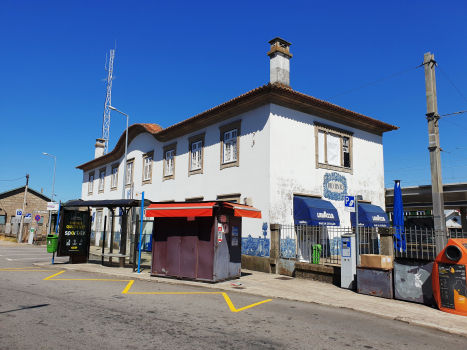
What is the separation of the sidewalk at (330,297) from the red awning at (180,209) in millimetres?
2149

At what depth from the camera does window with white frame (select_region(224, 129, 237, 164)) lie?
58.0 ft

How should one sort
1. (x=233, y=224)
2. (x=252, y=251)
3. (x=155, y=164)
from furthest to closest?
(x=155, y=164)
(x=252, y=251)
(x=233, y=224)

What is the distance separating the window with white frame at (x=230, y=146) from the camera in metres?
17.7

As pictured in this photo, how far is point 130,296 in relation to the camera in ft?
29.5

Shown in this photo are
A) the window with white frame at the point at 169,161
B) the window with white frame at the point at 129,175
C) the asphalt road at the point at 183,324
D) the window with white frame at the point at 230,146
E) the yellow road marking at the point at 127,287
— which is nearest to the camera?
the asphalt road at the point at 183,324

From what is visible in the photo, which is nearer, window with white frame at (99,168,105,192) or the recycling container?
the recycling container

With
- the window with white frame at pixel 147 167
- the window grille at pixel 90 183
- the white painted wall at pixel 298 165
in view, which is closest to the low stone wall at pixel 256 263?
the white painted wall at pixel 298 165

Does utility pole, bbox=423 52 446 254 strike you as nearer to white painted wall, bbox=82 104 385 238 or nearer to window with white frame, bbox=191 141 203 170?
white painted wall, bbox=82 104 385 238

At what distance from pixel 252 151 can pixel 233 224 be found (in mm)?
4819

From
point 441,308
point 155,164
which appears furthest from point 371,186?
point 155,164

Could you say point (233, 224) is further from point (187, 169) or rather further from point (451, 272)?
point (187, 169)

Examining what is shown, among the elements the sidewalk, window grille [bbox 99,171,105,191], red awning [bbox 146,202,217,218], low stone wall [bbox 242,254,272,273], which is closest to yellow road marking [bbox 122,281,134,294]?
the sidewalk

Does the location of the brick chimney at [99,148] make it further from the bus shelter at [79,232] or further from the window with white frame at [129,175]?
the bus shelter at [79,232]

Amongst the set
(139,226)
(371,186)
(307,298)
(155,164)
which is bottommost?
(307,298)
